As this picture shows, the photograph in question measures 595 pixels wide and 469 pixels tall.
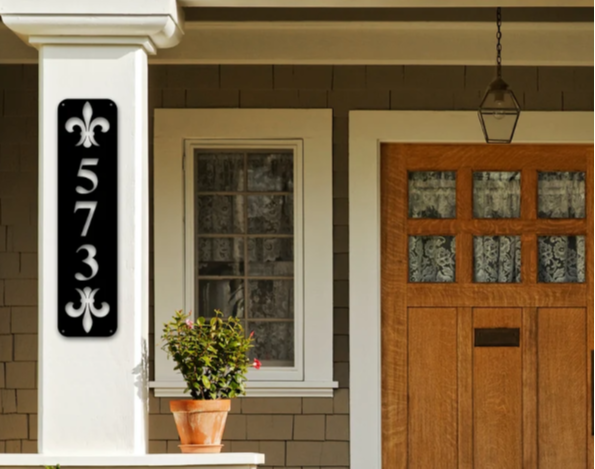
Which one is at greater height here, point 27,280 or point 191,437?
point 27,280

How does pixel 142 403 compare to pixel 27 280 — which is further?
pixel 27 280

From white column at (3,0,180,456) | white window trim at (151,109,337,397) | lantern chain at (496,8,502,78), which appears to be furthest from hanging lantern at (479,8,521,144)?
white column at (3,0,180,456)

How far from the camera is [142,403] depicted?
16.6 feet

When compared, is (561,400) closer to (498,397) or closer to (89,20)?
(498,397)

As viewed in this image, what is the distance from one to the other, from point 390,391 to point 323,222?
1.14 m

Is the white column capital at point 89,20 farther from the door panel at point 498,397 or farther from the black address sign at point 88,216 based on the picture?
the door panel at point 498,397

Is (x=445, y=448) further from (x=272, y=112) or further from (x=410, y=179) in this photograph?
(x=272, y=112)

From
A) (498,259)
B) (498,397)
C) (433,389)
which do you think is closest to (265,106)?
(498,259)

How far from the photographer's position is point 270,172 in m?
6.78

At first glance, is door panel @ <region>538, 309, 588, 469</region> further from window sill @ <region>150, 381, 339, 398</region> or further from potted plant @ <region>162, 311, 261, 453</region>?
potted plant @ <region>162, 311, 261, 453</region>

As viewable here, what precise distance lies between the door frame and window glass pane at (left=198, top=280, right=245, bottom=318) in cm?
73

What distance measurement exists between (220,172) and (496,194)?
5.75ft

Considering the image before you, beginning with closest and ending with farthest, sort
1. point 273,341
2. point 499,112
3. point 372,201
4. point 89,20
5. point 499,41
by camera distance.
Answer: point 89,20, point 499,112, point 499,41, point 372,201, point 273,341

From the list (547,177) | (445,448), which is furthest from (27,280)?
(547,177)
